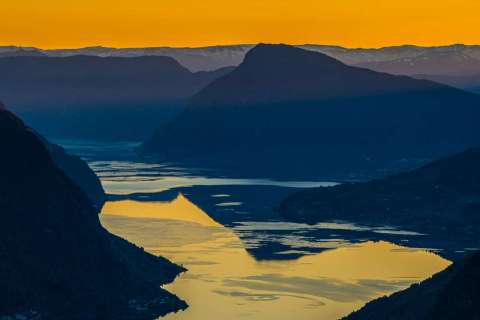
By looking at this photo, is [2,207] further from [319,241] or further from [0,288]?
[319,241]

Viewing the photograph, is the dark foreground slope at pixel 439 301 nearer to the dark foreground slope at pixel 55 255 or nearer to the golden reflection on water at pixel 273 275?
the golden reflection on water at pixel 273 275

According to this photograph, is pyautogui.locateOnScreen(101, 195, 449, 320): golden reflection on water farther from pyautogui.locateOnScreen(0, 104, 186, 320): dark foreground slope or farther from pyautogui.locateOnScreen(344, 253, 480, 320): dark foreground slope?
pyautogui.locateOnScreen(344, 253, 480, 320): dark foreground slope

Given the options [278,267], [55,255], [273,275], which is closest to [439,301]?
[55,255]

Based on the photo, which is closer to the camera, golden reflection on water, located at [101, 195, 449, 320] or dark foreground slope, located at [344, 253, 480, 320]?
dark foreground slope, located at [344, 253, 480, 320]

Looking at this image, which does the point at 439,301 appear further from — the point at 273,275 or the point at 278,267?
the point at 278,267

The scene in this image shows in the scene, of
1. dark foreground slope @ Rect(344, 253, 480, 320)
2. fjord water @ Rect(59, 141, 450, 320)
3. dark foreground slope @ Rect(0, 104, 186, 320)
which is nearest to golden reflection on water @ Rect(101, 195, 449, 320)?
fjord water @ Rect(59, 141, 450, 320)

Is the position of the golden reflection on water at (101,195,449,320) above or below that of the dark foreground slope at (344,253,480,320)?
below

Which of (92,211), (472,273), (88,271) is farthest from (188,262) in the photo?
(472,273)

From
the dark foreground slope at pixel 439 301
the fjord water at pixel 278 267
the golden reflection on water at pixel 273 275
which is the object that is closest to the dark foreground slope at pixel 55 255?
the golden reflection on water at pixel 273 275
